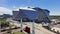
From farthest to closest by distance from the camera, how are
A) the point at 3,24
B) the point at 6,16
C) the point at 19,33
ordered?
the point at 6,16 < the point at 3,24 < the point at 19,33

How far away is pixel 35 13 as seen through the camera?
46.1 ft

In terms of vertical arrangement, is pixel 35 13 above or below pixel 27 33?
above

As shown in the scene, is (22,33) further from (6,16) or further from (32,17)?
(6,16)

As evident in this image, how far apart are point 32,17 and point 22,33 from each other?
42.7 feet

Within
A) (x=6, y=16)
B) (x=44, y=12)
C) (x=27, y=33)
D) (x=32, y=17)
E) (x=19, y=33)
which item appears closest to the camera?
(x=32, y=17)

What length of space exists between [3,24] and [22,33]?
46.7ft

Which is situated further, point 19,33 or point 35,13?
point 19,33

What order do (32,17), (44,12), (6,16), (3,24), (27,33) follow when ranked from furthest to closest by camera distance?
(6,16), (44,12), (3,24), (27,33), (32,17)

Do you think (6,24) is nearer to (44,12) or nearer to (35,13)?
(35,13)

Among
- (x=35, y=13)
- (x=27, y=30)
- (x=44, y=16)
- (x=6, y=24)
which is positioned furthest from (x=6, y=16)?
(x=35, y=13)

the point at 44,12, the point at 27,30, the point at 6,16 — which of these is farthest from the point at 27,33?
the point at 6,16

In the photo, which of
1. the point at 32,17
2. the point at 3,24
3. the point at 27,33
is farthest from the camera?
the point at 3,24

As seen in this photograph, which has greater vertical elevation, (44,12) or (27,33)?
(44,12)

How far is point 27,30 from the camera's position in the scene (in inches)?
1148
